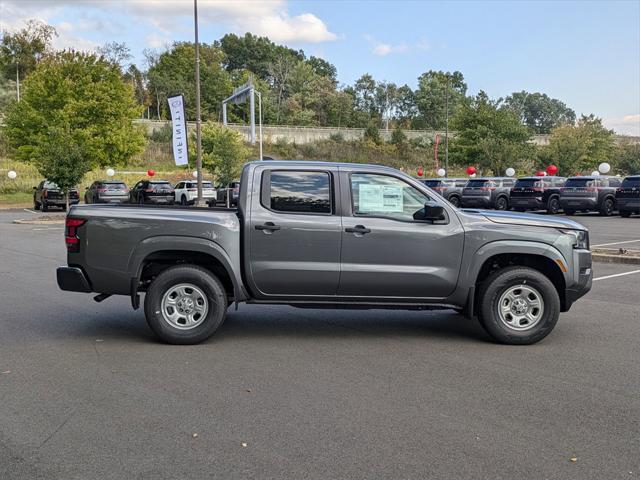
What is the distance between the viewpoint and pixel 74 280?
23.0ft

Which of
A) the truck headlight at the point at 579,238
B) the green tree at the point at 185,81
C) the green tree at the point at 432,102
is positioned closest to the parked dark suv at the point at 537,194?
the truck headlight at the point at 579,238

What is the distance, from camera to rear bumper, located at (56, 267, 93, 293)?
23.0ft

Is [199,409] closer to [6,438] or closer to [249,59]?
[6,438]

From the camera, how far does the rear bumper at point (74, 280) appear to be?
23.0ft

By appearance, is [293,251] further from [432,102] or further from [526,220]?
[432,102]

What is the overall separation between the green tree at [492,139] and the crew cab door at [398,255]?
5034cm

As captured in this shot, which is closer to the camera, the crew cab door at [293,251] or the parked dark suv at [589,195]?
the crew cab door at [293,251]

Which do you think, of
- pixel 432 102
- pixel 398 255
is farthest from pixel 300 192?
pixel 432 102

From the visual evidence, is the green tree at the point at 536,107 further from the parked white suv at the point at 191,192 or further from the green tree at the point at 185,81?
the parked white suv at the point at 191,192

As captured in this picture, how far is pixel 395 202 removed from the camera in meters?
7.06

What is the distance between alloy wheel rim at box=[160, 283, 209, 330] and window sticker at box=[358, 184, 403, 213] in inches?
75.4

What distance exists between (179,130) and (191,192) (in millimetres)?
8263

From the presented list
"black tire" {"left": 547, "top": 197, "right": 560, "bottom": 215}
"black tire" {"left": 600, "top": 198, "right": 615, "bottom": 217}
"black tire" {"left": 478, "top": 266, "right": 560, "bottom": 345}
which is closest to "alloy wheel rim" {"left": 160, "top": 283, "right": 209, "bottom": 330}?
"black tire" {"left": 478, "top": 266, "right": 560, "bottom": 345}

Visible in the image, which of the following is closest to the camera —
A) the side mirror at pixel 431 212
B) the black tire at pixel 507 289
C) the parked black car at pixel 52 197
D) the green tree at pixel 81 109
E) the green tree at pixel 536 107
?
the side mirror at pixel 431 212
